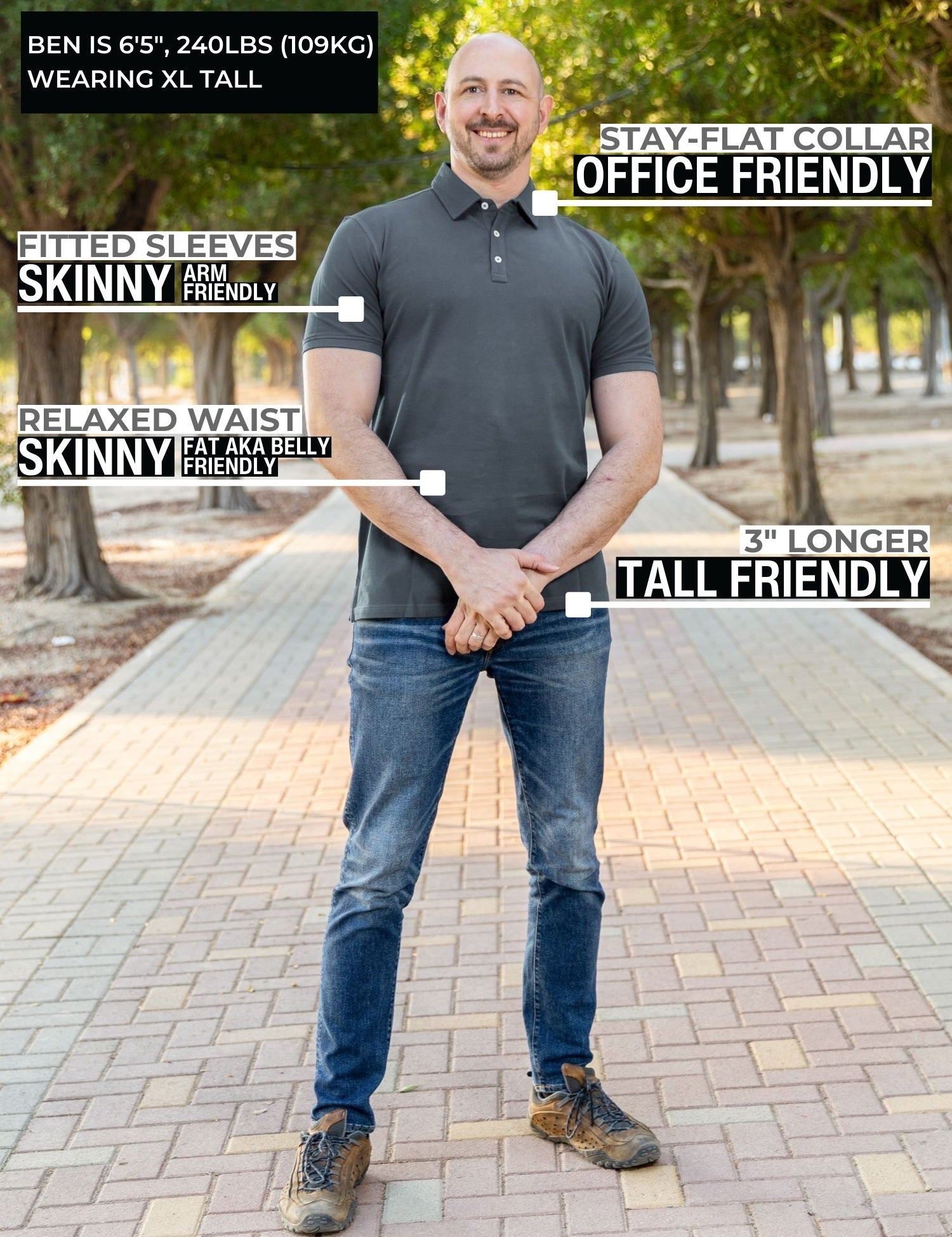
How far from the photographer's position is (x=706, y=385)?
2556cm

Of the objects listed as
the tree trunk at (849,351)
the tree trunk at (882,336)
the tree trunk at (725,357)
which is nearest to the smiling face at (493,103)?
the tree trunk at (882,336)

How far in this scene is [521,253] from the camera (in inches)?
122

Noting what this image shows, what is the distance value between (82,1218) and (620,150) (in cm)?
285

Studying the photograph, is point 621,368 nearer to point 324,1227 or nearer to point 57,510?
point 324,1227

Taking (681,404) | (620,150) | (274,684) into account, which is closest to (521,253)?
(620,150)

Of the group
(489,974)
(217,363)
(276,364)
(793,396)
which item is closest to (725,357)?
(276,364)

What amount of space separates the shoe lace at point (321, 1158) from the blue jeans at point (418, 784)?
0.05 metres

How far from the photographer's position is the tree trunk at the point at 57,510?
12.2m

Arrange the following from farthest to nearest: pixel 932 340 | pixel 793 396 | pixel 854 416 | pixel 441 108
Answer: pixel 932 340 < pixel 854 416 < pixel 793 396 < pixel 441 108

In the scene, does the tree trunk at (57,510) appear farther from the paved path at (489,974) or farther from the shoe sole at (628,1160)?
the shoe sole at (628,1160)

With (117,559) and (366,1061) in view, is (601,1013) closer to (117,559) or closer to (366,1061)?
(366,1061)

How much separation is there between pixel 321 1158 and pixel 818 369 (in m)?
32.4

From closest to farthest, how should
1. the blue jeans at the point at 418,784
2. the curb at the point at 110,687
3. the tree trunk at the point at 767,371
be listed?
the blue jeans at the point at 418,784, the curb at the point at 110,687, the tree trunk at the point at 767,371

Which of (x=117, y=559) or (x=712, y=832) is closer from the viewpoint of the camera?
(x=712, y=832)
